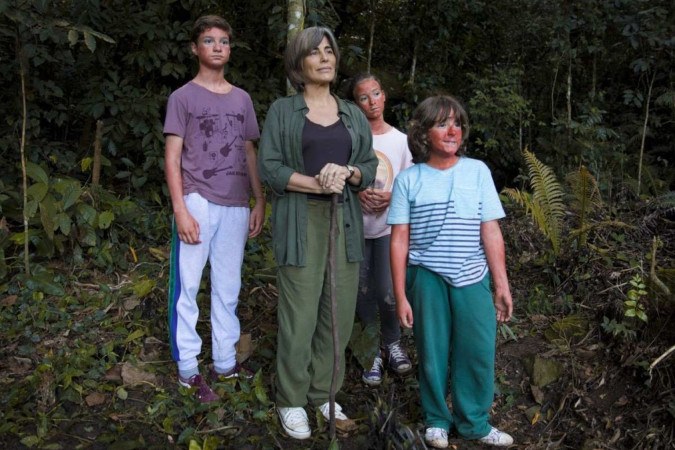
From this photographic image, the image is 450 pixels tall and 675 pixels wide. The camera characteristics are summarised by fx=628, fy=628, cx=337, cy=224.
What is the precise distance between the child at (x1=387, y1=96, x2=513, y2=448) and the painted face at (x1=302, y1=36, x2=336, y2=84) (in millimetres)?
485

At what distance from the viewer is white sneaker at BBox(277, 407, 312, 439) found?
3.17 metres

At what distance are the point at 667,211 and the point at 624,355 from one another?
1.81m

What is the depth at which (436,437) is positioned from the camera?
10.2 ft

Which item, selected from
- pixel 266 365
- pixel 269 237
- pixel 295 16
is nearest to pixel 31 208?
pixel 269 237

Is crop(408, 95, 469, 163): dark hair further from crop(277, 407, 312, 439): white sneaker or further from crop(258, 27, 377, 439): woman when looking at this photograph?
crop(277, 407, 312, 439): white sneaker

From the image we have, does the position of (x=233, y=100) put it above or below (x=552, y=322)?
above

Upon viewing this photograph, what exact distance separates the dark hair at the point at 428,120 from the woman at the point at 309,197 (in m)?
0.23

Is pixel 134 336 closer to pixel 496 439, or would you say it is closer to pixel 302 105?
pixel 302 105

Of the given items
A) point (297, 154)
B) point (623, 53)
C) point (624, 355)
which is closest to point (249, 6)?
point (297, 154)

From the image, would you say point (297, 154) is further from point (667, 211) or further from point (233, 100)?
point (667, 211)

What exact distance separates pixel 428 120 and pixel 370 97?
670 mm

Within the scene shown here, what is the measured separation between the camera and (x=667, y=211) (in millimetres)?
4969

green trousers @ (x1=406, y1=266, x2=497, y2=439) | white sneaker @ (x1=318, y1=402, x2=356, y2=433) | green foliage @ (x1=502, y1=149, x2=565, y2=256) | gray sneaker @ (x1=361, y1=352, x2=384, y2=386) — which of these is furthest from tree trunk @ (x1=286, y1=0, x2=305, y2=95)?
green foliage @ (x1=502, y1=149, x2=565, y2=256)

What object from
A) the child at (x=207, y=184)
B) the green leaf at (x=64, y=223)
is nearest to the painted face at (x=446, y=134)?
the child at (x=207, y=184)
